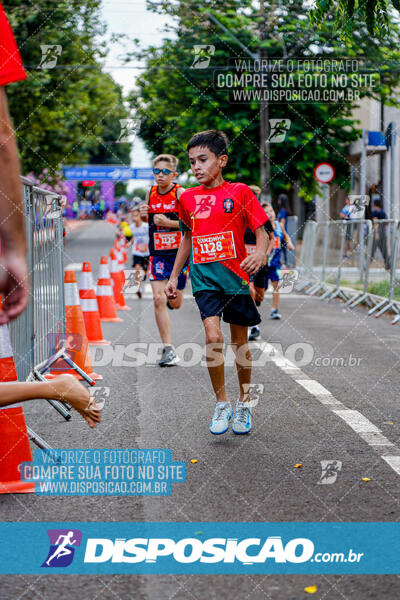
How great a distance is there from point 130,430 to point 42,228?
180cm

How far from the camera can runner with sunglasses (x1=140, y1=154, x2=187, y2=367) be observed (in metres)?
8.25

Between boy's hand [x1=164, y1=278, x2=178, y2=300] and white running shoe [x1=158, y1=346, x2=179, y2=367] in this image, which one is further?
white running shoe [x1=158, y1=346, x2=179, y2=367]

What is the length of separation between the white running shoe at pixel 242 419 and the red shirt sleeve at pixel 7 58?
3.47 m

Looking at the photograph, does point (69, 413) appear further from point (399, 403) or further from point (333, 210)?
point (333, 210)

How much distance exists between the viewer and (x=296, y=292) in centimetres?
1873

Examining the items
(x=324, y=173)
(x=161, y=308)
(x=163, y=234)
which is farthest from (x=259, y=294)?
(x=324, y=173)

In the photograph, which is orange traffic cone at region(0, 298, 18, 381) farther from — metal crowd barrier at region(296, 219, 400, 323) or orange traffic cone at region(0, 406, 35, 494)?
metal crowd barrier at region(296, 219, 400, 323)

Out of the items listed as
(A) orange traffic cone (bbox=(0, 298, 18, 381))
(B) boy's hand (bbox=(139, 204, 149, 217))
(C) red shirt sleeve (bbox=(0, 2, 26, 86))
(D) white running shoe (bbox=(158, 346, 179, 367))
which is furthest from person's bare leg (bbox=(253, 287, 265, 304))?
(C) red shirt sleeve (bbox=(0, 2, 26, 86))

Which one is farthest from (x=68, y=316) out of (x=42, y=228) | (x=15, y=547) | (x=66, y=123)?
(x=66, y=123)

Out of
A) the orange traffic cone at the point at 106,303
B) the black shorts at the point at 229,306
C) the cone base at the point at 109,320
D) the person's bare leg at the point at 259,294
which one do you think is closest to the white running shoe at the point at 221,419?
the black shorts at the point at 229,306

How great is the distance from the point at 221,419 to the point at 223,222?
1.17 meters

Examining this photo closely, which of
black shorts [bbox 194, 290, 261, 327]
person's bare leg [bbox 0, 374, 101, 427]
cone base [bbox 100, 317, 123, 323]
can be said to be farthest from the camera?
cone base [bbox 100, 317, 123, 323]

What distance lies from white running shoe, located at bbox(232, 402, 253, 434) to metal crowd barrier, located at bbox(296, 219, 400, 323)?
7025 mm

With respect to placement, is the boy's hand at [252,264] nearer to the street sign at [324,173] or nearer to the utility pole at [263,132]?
the street sign at [324,173]
